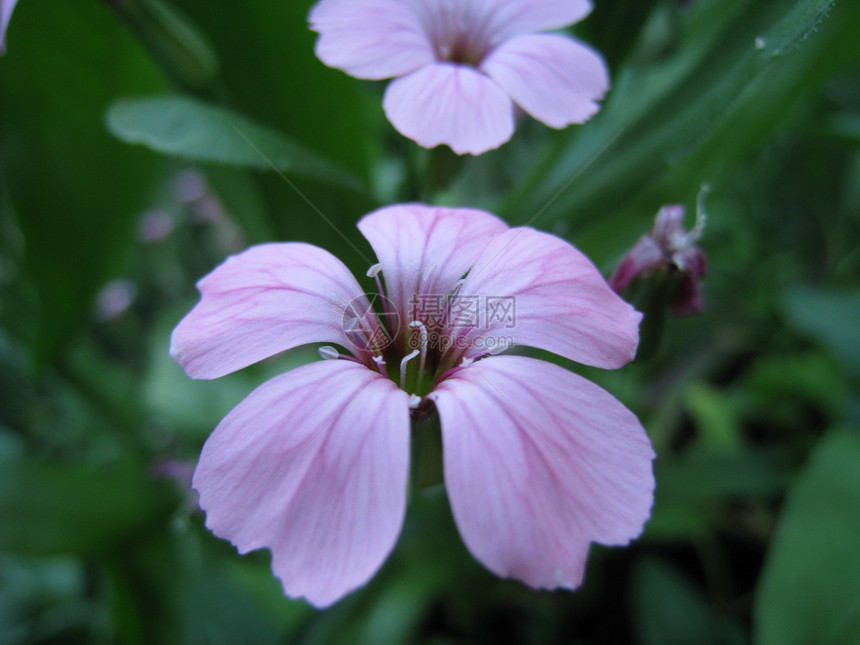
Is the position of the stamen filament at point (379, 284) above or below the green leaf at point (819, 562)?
above

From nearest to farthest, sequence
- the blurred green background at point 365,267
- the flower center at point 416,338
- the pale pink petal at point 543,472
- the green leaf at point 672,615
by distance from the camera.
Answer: the pale pink petal at point 543,472 < the flower center at point 416,338 < the blurred green background at point 365,267 < the green leaf at point 672,615

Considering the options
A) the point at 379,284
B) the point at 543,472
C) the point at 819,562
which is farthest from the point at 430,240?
the point at 819,562

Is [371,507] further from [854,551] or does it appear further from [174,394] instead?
[174,394]

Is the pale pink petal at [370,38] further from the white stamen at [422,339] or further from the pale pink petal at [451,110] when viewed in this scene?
the white stamen at [422,339]

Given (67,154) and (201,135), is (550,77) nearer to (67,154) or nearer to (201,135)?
(201,135)

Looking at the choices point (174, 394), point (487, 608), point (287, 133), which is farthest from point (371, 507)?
point (174, 394)

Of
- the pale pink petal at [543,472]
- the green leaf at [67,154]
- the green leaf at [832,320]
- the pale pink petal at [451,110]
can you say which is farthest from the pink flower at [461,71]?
the green leaf at [832,320]

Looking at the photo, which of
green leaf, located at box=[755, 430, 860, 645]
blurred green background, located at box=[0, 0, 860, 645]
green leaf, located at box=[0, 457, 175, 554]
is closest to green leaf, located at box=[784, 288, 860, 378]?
blurred green background, located at box=[0, 0, 860, 645]
